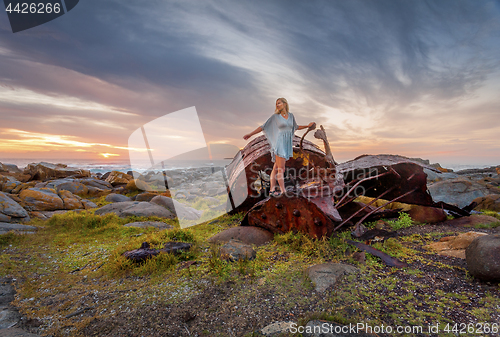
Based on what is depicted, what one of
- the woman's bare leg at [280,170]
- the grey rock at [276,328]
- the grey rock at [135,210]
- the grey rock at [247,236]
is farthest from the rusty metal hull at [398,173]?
the grey rock at [135,210]

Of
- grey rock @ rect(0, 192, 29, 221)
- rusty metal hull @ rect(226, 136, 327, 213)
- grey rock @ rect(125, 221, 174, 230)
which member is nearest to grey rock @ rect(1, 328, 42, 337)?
grey rock @ rect(125, 221, 174, 230)

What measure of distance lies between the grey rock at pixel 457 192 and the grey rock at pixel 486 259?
603cm

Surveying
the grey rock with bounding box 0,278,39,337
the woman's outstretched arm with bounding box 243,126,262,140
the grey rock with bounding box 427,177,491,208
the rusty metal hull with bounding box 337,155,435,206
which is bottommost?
the grey rock with bounding box 0,278,39,337

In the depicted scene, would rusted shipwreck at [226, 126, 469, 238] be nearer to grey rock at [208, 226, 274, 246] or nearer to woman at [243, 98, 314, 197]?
grey rock at [208, 226, 274, 246]

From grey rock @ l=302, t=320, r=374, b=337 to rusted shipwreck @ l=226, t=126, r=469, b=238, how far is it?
92.8 inches

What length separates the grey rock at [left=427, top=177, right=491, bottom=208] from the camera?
8.18m

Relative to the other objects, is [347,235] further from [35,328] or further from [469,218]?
[35,328]

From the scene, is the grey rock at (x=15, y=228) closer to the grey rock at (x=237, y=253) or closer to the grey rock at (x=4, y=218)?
the grey rock at (x=4, y=218)

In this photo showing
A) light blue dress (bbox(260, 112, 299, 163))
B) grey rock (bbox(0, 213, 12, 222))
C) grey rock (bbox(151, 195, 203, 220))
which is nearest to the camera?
light blue dress (bbox(260, 112, 299, 163))

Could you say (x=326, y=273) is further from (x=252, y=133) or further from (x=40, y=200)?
(x=40, y=200)

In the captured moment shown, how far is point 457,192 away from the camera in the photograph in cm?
841

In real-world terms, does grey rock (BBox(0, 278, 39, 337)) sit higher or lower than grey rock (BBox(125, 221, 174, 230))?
lower

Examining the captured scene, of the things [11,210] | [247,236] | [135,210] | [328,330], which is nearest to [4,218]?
[11,210]

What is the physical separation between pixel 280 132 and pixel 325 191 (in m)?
1.60
